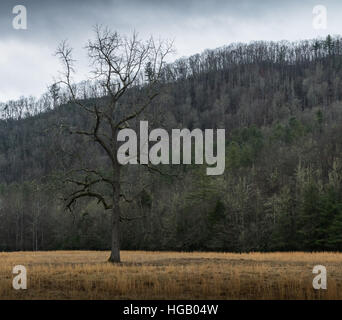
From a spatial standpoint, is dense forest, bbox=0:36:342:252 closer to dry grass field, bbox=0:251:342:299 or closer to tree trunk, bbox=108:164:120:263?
tree trunk, bbox=108:164:120:263

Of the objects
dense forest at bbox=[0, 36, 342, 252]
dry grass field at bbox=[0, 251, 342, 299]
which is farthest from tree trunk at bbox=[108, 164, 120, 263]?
dry grass field at bbox=[0, 251, 342, 299]

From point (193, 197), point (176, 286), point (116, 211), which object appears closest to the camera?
point (176, 286)

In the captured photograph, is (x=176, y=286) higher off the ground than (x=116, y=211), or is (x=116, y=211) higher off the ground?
(x=116, y=211)

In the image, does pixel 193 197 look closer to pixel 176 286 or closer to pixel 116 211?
pixel 116 211

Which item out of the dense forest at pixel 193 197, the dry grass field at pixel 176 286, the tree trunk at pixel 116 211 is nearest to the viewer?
the dry grass field at pixel 176 286

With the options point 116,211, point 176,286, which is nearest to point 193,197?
point 116,211

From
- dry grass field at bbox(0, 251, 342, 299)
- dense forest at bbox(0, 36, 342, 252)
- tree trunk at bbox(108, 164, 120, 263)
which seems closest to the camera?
dry grass field at bbox(0, 251, 342, 299)

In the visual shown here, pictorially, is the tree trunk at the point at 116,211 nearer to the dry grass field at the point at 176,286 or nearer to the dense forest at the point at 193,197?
the dense forest at the point at 193,197

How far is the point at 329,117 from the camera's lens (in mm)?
125625

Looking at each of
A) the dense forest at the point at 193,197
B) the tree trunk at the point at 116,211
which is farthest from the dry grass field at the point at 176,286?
the dense forest at the point at 193,197

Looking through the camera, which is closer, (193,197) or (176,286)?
(176,286)

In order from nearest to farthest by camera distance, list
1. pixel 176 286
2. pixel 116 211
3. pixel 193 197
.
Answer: pixel 176 286 → pixel 116 211 → pixel 193 197

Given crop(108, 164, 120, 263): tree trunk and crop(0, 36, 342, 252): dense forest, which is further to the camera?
crop(0, 36, 342, 252): dense forest
